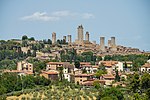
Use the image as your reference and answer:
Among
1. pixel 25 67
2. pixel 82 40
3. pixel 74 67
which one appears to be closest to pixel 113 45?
pixel 82 40

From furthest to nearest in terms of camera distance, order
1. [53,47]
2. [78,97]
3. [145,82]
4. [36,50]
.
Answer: [53,47] < [36,50] < [145,82] < [78,97]

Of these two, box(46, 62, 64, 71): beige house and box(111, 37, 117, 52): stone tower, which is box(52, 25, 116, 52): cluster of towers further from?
box(46, 62, 64, 71): beige house

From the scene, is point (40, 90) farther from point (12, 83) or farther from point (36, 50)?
point (36, 50)

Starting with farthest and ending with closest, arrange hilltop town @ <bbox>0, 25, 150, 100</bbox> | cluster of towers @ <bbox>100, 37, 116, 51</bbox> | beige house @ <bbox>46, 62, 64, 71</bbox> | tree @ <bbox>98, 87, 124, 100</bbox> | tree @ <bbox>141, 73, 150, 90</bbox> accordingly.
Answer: cluster of towers @ <bbox>100, 37, 116, 51</bbox>, beige house @ <bbox>46, 62, 64, 71</bbox>, hilltop town @ <bbox>0, 25, 150, 100</bbox>, tree @ <bbox>141, 73, 150, 90</bbox>, tree @ <bbox>98, 87, 124, 100</bbox>

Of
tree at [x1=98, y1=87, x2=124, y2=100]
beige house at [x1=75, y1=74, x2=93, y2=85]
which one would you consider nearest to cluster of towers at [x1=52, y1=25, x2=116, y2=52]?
beige house at [x1=75, y1=74, x2=93, y2=85]

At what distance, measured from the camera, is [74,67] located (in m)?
42.3

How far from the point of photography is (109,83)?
32.7m

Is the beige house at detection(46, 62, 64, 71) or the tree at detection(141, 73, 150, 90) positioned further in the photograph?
the beige house at detection(46, 62, 64, 71)

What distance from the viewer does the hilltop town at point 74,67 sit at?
28969 mm

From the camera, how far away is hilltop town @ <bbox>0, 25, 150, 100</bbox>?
2897cm

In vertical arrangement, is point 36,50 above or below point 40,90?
above

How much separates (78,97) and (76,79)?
449 inches

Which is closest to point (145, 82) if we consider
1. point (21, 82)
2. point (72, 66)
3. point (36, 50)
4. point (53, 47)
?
point (21, 82)

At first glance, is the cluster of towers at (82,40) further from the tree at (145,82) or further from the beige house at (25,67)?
the tree at (145,82)
